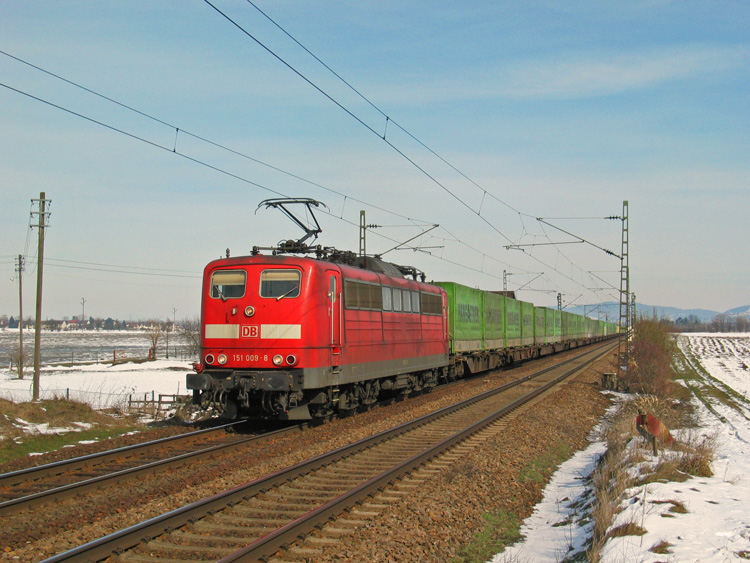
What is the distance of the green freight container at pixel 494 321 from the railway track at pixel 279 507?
56.6 feet

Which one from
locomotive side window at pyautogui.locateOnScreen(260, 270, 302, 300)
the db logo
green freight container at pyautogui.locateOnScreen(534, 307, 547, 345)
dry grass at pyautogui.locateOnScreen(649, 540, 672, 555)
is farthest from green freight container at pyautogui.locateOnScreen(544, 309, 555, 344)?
dry grass at pyautogui.locateOnScreen(649, 540, 672, 555)

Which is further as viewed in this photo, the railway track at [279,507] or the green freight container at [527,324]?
the green freight container at [527,324]

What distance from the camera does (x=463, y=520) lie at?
25.5ft

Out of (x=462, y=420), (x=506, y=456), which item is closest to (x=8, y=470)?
(x=506, y=456)

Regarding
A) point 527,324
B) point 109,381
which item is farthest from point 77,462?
point 527,324

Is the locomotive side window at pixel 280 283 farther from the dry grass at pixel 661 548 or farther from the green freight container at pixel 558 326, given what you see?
the green freight container at pixel 558 326

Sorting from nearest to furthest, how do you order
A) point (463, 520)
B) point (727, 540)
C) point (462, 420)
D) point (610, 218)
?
point (727, 540) → point (463, 520) → point (462, 420) → point (610, 218)

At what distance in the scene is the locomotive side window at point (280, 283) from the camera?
42.8ft

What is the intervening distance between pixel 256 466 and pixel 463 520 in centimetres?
353

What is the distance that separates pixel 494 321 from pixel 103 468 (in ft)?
77.4

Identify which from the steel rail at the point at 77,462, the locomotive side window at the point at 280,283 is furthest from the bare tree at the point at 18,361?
the locomotive side window at the point at 280,283

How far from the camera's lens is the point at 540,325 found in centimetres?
4431

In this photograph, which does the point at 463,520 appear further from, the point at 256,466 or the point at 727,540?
the point at 256,466

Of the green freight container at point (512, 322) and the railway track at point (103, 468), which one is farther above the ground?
the green freight container at point (512, 322)
